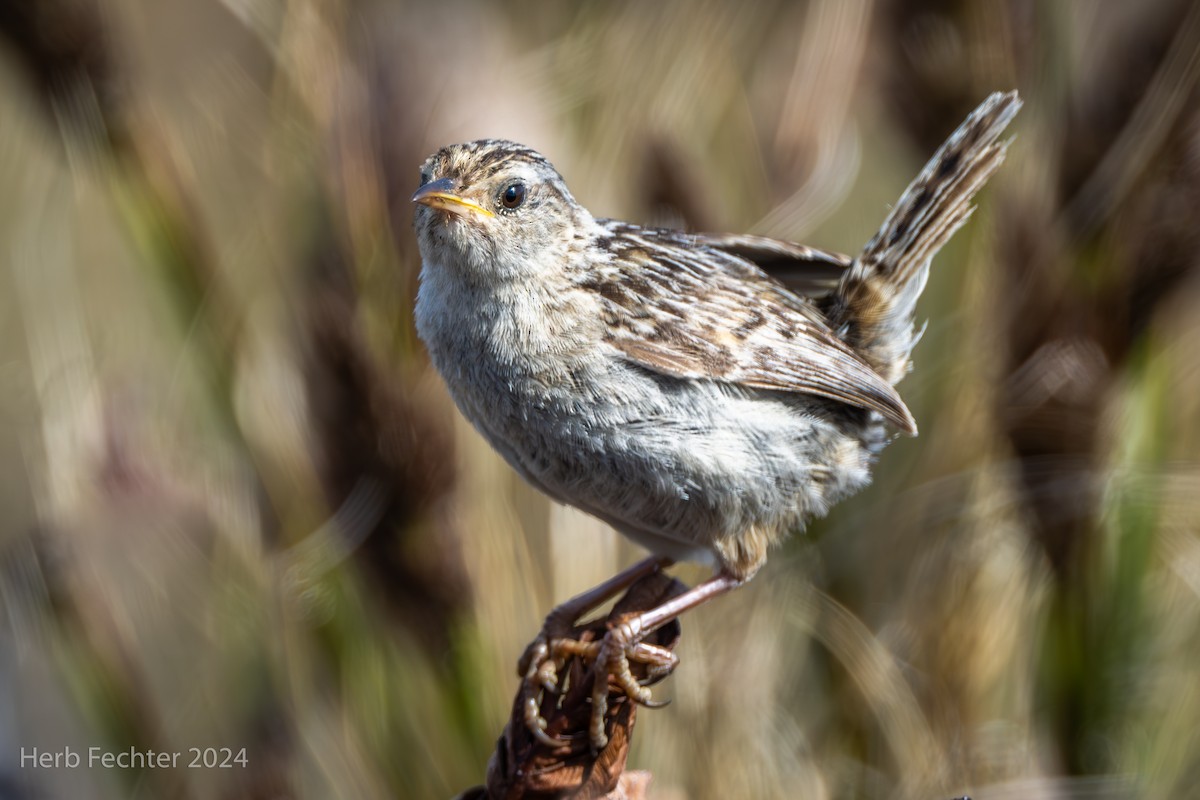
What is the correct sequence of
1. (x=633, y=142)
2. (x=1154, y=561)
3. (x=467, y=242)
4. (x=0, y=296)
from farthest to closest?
(x=0, y=296)
(x=633, y=142)
(x=1154, y=561)
(x=467, y=242)

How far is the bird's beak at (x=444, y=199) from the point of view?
98.7 inches

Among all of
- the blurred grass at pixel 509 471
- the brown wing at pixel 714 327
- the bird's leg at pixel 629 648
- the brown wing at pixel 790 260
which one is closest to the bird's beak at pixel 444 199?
the brown wing at pixel 714 327

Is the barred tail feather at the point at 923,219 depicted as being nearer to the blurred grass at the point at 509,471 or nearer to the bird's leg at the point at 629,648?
the blurred grass at the point at 509,471

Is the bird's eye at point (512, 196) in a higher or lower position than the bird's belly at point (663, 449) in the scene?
higher

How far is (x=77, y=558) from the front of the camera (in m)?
3.39

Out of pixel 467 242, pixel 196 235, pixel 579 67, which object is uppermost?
pixel 579 67

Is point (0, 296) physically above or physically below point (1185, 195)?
above

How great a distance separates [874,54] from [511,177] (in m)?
1.61

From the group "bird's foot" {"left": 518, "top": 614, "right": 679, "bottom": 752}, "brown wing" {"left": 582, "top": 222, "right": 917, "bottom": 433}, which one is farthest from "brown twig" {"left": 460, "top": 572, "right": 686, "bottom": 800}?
"brown wing" {"left": 582, "top": 222, "right": 917, "bottom": 433}

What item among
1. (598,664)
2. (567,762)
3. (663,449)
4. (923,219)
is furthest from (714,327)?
(567,762)

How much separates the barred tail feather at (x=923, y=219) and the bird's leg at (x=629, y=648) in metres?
0.82

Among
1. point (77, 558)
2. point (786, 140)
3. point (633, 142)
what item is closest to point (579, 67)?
point (633, 142)

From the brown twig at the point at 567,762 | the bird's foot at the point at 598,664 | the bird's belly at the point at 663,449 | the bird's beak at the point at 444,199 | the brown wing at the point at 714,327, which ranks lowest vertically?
the brown twig at the point at 567,762

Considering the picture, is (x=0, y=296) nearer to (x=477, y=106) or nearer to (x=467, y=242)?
(x=477, y=106)
